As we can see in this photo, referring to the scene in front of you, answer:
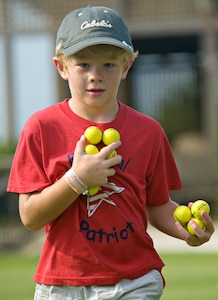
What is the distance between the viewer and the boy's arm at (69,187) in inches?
164

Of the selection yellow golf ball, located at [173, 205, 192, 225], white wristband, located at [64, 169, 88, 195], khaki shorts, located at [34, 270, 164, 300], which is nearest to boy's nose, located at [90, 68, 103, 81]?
white wristband, located at [64, 169, 88, 195]

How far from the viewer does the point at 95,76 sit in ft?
14.0

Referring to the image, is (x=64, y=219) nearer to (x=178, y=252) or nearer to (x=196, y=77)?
(x=178, y=252)

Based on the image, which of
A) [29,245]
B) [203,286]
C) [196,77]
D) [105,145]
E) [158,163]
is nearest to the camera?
[105,145]

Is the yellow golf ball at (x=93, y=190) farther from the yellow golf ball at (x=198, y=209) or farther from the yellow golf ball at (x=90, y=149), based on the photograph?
the yellow golf ball at (x=198, y=209)

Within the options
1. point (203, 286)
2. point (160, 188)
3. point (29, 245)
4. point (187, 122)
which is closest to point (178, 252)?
point (29, 245)

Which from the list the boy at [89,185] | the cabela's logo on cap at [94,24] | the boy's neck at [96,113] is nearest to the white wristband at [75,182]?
the boy at [89,185]

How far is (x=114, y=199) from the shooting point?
14.3 ft

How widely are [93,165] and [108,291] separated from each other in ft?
1.88

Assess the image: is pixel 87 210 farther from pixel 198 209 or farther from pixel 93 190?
pixel 198 209

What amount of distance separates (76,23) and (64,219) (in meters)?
0.88

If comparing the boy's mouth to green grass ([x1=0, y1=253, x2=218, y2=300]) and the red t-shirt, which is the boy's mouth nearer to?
the red t-shirt

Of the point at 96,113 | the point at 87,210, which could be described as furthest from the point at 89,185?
the point at 96,113

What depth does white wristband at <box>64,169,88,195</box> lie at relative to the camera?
418 centimetres
